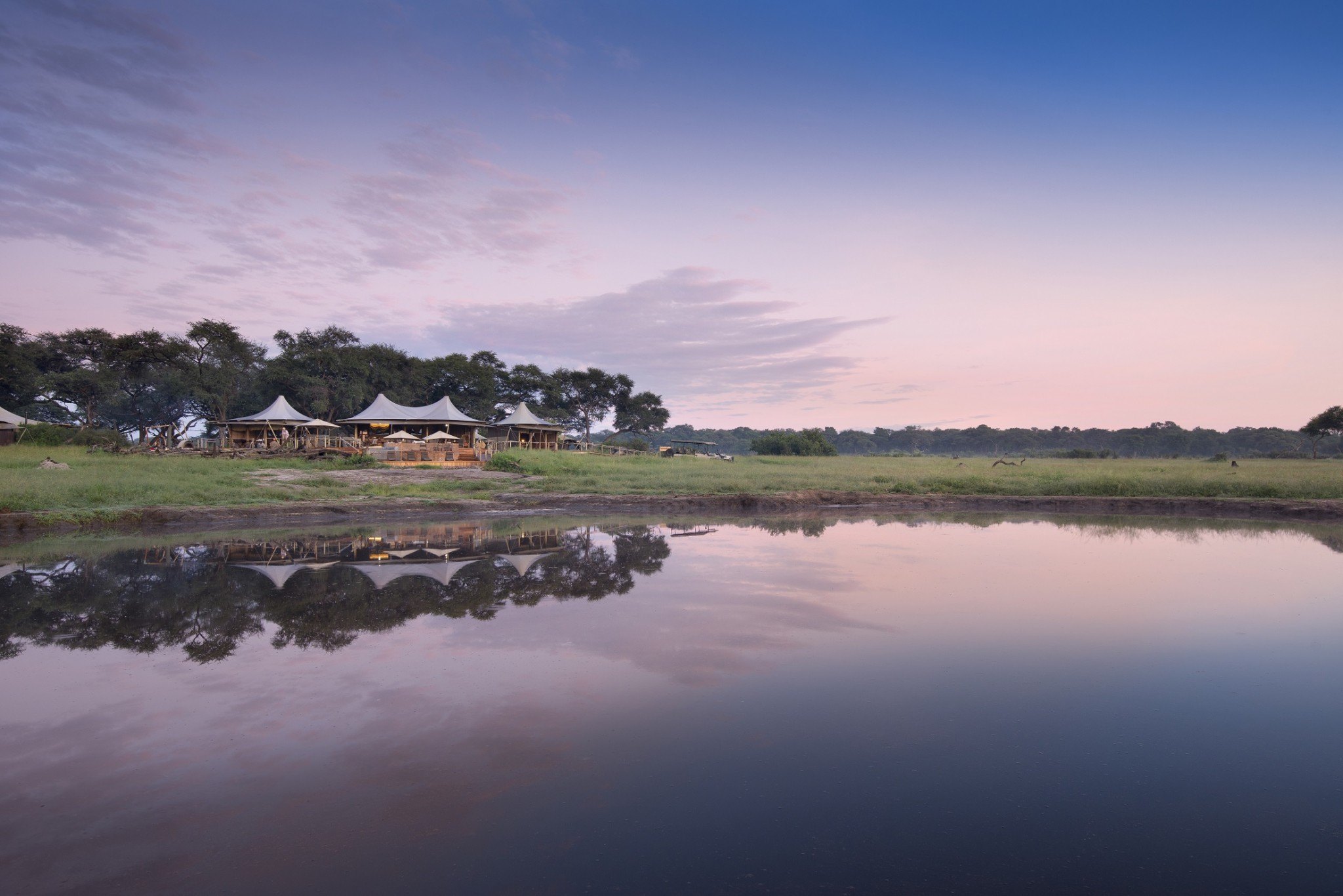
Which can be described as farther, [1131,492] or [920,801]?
[1131,492]

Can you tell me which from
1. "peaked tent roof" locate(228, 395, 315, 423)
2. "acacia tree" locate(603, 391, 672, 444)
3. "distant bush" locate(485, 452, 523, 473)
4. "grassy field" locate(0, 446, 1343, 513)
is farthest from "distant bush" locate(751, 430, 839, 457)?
"peaked tent roof" locate(228, 395, 315, 423)

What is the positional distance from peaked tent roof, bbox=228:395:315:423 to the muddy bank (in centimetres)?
2364

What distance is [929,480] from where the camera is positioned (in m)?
26.3

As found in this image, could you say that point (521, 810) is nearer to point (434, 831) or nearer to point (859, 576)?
point (434, 831)

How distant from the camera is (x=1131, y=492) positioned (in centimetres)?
2323

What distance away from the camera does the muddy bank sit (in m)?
16.4

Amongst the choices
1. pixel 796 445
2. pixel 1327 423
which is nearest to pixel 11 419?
pixel 796 445

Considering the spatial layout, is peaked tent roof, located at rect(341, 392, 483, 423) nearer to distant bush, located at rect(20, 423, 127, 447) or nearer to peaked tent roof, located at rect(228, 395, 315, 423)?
peaked tent roof, located at rect(228, 395, 315, 423)

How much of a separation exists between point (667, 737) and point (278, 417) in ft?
134

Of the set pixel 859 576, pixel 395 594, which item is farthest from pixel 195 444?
pixel 859 576

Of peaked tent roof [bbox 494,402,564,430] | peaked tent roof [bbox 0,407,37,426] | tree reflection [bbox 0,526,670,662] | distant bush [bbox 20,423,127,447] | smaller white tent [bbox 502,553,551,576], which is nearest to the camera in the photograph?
tree reflection [bbox 0,526,670,662]

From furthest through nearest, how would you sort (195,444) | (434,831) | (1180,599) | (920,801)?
(195,444)
(1180,599)
(920,801)
(434,831)

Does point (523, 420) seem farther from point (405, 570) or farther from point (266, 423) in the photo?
point (405, 570)

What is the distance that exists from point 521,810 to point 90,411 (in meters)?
54.0
